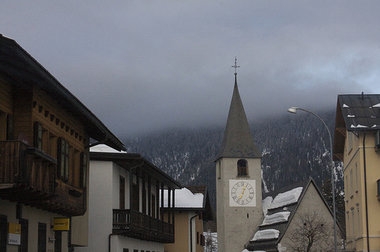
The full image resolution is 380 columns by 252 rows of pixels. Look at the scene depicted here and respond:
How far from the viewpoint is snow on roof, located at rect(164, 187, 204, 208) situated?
57.9 m

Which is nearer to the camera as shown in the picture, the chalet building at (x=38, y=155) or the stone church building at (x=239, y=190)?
the chalet building at (x=38, y=155)

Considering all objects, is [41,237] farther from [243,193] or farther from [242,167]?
[242,167]

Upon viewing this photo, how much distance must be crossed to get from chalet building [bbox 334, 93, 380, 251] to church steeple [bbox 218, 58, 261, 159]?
152ft

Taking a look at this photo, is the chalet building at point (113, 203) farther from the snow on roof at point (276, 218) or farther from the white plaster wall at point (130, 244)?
the snow on roof at point (276, 218)

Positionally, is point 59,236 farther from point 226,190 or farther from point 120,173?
point 226,190

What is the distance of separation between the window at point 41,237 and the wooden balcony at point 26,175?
49.5 inches

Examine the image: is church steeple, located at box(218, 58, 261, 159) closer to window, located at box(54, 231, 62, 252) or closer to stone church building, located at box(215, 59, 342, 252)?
stone church building, located at box(215, 59, 342, 252)

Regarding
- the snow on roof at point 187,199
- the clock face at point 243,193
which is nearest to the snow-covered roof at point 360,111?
the snow on roof at point 187,199

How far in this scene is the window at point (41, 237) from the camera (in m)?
23.4

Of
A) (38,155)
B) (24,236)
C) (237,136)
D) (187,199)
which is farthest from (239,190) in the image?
(38,155)

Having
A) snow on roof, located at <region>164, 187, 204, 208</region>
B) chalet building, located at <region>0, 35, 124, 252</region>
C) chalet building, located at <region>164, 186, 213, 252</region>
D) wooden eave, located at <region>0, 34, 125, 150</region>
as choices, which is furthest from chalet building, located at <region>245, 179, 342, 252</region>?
wooden eave, located at <region>0, 34, 125, 150</region>

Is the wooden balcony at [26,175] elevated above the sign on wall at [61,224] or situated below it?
above

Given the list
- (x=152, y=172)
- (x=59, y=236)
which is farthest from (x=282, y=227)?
(x=59, y=236)

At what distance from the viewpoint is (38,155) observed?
58.2 feet
